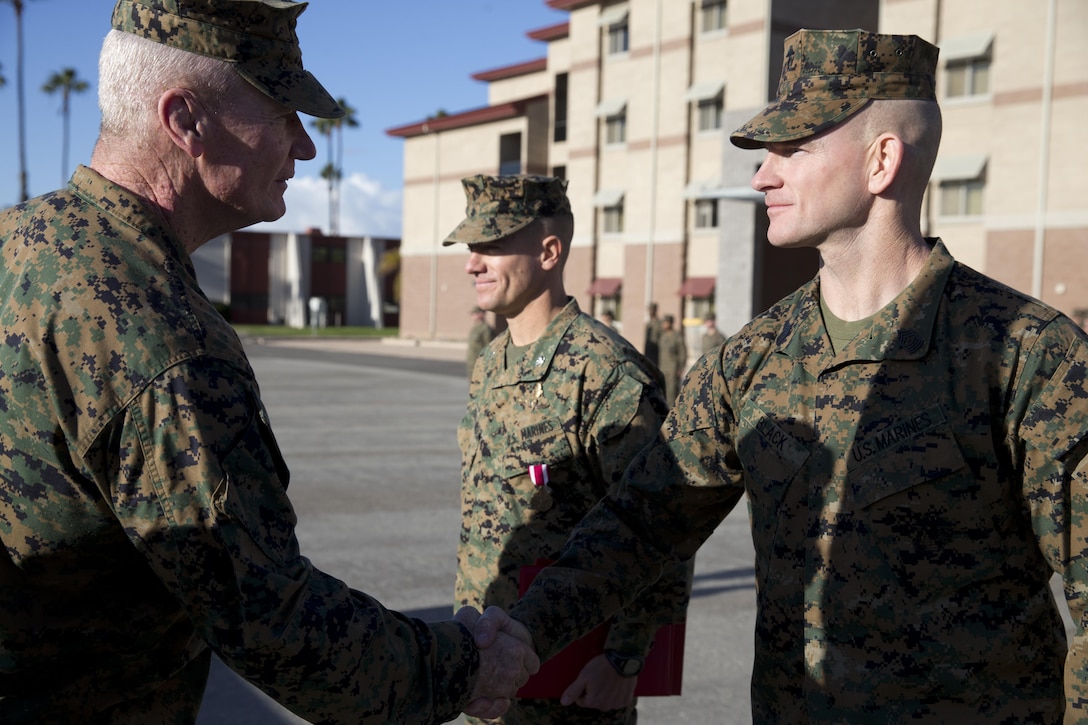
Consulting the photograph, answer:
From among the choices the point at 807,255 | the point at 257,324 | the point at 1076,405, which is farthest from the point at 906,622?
the point at 257,324

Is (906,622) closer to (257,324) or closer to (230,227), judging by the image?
(230,227)

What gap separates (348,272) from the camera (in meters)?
66.6

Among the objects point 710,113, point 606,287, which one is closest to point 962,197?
point 710,113

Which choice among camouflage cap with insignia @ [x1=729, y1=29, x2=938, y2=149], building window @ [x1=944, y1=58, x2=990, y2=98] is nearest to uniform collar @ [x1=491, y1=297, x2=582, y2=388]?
camouflage cap with insignia @ [x1=729, y1=29, x2=938, y2=149]

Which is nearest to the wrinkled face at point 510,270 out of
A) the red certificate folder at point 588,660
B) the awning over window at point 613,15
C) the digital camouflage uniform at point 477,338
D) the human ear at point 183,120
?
the red certificate folder at point 588,660

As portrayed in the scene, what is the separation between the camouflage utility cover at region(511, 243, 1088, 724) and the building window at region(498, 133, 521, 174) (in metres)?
39.6

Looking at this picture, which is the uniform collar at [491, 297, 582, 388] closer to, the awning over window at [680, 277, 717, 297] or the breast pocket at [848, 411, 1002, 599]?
the breast pocket at [848, 411, 1002, 599]

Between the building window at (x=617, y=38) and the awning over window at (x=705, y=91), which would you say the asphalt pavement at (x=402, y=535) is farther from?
the building window at (x=617, y=38)

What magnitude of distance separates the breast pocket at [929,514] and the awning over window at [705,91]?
101 feet

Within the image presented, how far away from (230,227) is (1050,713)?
2.18 meters

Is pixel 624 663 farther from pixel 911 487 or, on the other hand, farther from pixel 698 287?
pixel 698 287

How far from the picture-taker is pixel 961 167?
25141mm

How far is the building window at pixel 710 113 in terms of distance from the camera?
105ft

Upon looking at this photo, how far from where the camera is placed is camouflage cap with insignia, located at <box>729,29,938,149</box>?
2533 mm
